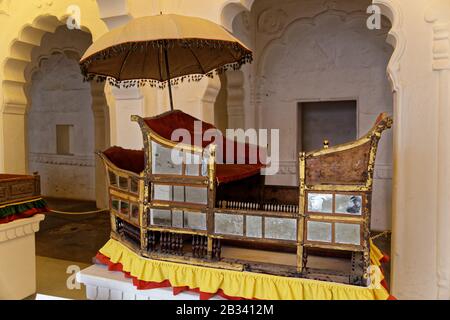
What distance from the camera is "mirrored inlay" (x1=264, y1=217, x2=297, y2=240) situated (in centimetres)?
250

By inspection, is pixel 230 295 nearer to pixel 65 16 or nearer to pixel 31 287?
pixel 31 287

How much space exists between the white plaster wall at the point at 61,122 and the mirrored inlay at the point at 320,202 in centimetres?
863

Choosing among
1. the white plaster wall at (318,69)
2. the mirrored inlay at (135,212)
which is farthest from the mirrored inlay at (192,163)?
the white plaster wall at (318,69)

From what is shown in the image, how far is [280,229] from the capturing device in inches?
99.7

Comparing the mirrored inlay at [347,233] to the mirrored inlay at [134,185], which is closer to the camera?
the mirrored inlay at [347,233]

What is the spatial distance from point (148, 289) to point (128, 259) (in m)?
0.34

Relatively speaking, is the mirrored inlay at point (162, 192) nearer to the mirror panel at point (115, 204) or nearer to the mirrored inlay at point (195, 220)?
the mirrored inlay at point (195, 220)

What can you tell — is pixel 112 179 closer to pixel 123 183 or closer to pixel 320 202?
pixel 123 183

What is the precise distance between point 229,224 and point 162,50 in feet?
6.30

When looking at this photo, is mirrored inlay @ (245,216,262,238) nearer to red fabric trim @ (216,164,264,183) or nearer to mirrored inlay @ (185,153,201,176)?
red fabric trim @ (216,164,264,183)

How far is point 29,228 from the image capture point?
14.7 ft

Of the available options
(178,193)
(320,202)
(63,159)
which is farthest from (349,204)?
(63,159)

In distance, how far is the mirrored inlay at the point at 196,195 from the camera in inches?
107
